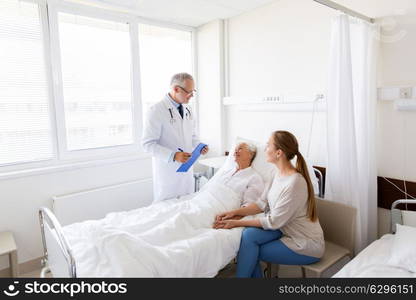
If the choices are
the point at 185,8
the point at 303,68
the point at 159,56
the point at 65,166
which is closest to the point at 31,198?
the point at 65,166

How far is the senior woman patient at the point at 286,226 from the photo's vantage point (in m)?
1.86

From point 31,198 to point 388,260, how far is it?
2865mm

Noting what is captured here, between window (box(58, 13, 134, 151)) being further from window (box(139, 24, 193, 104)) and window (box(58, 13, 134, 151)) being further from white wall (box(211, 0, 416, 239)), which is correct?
white wall (box(211, 0, 416, 239))

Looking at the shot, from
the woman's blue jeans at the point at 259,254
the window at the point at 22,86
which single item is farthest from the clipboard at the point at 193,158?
the window at the point at 22,86

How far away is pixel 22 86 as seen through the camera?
2.78m

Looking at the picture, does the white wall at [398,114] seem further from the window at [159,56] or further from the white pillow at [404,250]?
the window at [159,56]

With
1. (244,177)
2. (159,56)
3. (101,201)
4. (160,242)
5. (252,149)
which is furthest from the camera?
(159,56)

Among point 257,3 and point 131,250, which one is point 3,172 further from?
point 257,3

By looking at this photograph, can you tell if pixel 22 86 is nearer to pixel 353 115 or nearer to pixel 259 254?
pixel 259 254

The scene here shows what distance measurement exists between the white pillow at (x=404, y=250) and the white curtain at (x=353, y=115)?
0.93 feet

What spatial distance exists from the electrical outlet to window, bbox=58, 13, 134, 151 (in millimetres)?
2625

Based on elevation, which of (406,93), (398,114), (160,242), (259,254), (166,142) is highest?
(406,93)

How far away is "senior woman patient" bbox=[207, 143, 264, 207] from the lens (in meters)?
2.34

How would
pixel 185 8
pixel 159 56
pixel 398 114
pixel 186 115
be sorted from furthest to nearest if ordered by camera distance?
1. pixel 159 56
2. pixel 185 8
3. pixel 186 115
4. pixel 398 114
